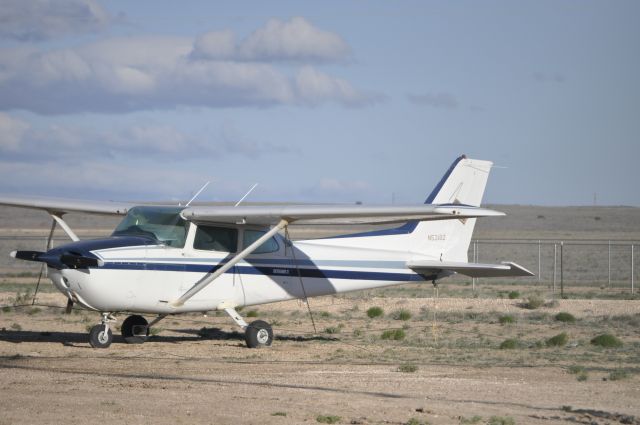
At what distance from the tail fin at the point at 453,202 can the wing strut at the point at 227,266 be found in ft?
12.8

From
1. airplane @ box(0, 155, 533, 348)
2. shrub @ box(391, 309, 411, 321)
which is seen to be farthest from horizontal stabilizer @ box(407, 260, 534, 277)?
shrub @ box(391, 309, 411, 321)

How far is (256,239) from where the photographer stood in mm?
18250

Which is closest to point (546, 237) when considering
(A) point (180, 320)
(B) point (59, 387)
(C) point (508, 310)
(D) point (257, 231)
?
(C) point (508, 310)

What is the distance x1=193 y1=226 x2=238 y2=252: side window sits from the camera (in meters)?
17.8

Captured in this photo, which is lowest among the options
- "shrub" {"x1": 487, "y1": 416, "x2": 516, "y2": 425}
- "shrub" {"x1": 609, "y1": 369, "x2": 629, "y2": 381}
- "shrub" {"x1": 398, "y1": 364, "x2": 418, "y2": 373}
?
"shrub" {"x1": 487, "y1": 416, "x2": 516, "y2": 425}

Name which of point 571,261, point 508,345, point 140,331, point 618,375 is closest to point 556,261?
point 571,261

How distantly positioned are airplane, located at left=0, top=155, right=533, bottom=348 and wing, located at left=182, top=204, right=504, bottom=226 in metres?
0.02

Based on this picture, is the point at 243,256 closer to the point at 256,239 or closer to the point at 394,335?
the point at 256,239

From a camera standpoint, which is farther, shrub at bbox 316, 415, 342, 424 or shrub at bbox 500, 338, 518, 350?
shrub at bbox 500, 338, 518, 350

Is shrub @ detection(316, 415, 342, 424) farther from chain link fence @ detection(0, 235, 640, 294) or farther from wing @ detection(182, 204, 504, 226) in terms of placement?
chain link fence @ detection(0, 235, 640, 294)

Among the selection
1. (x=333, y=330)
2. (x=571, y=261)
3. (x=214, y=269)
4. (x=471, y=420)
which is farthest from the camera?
(x=571, y=261)

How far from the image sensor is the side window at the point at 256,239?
18203 mm

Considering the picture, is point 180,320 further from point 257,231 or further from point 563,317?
point 563,317

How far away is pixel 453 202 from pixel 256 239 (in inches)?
167
